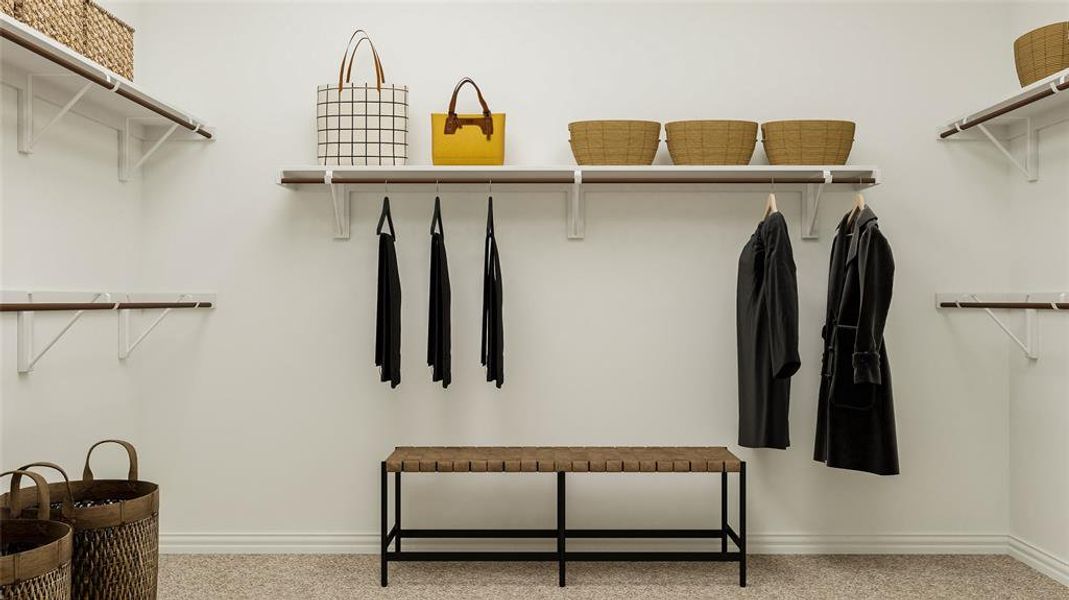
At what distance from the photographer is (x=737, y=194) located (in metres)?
3.57

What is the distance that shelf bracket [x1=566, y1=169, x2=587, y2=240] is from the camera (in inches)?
139

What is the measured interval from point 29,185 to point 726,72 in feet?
9.00

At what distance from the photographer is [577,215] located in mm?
3529

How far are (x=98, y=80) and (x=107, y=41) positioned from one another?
A: 243 millimetres

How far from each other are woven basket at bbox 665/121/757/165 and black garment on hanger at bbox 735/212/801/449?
0.29 metres

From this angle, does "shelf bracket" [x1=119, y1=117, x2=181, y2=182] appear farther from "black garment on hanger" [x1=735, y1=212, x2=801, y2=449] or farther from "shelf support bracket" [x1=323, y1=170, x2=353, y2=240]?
"black garment on hanger" [x1=735, y1=212, x2=801, y2=449]

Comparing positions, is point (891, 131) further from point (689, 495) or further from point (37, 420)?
point (37, 420)

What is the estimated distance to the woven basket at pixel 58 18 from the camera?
2414 mm

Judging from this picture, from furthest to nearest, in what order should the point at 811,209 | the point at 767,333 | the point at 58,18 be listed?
the point at 811,209 < the point at 767,333 < the point at 58,18

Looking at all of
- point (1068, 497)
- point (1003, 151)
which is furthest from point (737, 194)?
point (1068, 497)

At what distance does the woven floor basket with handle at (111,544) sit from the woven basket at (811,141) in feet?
8.52

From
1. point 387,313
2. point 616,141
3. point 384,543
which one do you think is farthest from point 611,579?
point 616,141

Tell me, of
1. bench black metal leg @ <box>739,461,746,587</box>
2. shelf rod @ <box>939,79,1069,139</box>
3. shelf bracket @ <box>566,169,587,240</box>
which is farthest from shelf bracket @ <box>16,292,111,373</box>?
shelf rod @ <box>939,79,1069,139</box>

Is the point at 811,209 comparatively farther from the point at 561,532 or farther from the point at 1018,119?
the point at 561,532
